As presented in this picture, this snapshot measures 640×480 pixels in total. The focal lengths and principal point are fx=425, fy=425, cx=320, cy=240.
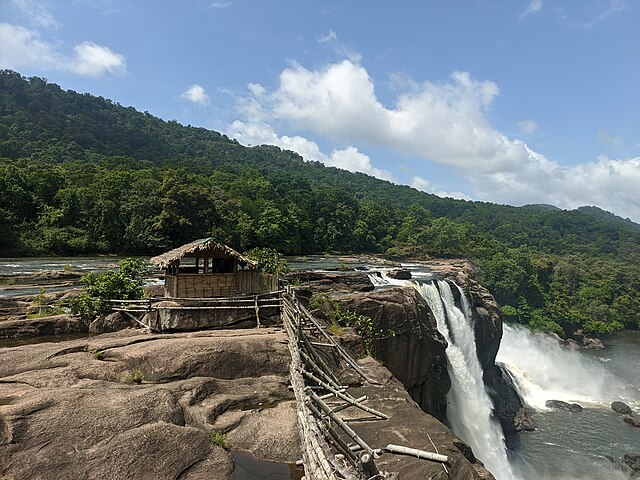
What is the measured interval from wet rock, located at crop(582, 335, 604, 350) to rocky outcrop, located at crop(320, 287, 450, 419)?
37.3 m

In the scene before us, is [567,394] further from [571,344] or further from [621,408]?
[571,344]

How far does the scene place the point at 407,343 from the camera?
793 inches

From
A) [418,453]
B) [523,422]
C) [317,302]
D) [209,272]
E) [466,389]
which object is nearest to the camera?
[418,453]

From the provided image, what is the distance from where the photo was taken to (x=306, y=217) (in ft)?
237

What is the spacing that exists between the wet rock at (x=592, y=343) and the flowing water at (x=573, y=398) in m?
1.03

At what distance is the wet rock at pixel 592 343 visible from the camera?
49.9 metres

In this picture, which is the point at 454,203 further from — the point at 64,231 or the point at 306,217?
the point at 64,231

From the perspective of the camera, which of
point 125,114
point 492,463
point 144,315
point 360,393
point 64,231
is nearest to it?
point 360,393

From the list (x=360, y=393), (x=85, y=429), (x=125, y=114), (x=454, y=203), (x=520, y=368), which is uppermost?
(x=125, y=114)

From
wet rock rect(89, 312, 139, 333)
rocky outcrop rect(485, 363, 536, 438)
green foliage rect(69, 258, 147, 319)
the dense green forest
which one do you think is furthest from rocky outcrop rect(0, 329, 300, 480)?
the dense green forest

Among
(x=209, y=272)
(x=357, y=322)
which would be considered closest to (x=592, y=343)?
(x=357, y=322)

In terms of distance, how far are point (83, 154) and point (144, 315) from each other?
306ft

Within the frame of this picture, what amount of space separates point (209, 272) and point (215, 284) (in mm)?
555

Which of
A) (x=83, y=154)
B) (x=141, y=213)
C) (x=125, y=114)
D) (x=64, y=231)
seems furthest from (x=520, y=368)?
(x=125, y=114)
